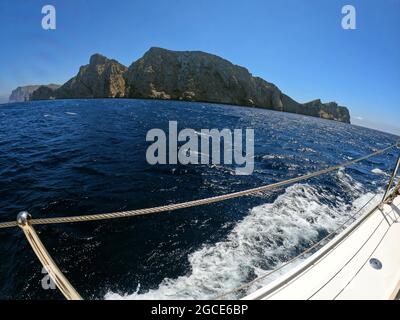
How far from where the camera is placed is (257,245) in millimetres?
5488

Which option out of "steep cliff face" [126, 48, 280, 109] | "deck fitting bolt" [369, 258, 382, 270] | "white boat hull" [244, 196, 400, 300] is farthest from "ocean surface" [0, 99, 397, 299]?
"steep cliff face" [126, 48, 280, 109]

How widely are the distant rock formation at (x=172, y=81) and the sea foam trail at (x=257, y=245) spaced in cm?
11955

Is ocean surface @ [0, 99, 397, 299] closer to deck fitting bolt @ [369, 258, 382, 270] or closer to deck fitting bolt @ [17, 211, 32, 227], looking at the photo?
deck fitting bolt @ [369, 258, 382, 270]

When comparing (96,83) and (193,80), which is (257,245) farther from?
(96,83)

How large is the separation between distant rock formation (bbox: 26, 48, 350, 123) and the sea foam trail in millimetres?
119546

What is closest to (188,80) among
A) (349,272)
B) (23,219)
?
(349,272)

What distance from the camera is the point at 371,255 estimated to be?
2820mm

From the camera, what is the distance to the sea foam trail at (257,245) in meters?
4.25

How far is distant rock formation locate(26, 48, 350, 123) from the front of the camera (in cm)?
12106

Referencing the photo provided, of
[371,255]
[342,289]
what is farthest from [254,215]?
[342,289]

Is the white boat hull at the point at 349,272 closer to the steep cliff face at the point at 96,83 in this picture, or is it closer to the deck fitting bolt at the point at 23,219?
the deck fitting bolt at the point at 23,219
